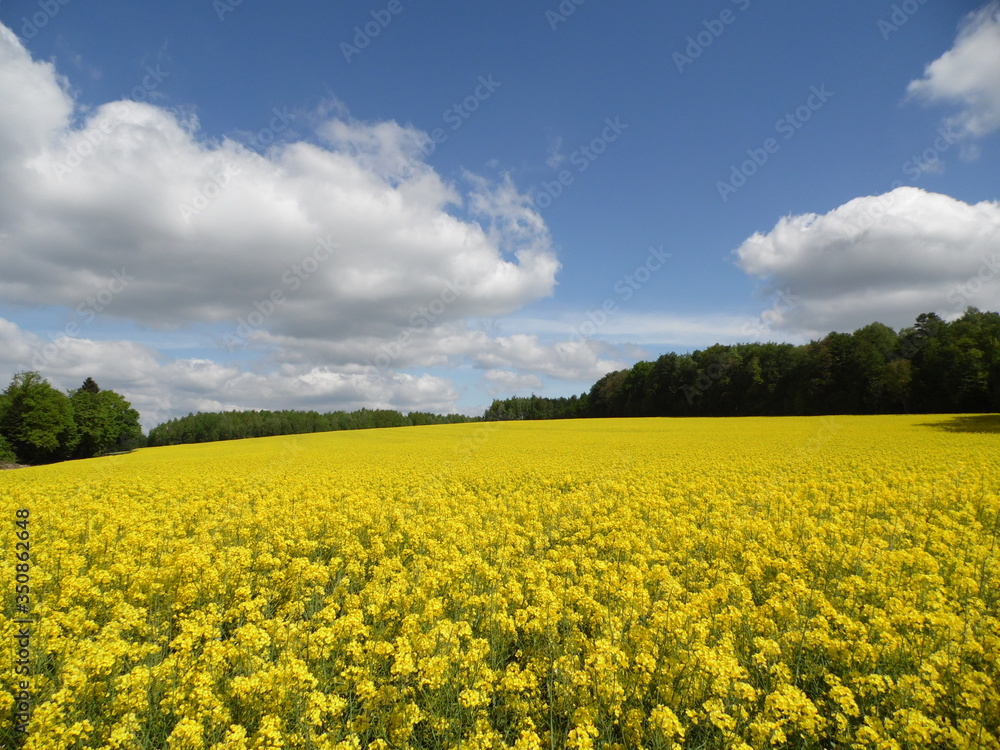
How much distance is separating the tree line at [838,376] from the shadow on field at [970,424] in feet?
23.9

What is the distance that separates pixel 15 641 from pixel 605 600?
664cm

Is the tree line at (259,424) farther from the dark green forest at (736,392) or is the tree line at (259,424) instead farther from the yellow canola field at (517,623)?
the yellow canola field at (517,623)

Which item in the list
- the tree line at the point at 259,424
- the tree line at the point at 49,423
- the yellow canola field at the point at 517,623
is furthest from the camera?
the tree line at the point at 259,424

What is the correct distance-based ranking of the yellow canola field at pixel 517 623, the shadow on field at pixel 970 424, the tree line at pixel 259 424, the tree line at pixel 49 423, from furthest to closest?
the tree line at pixel 259 424 < the tree line at pixel 49 423 < the shadow on field at pixel 970 424 < the yellow canola field at pixel 517 623

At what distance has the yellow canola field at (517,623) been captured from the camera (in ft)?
12.3

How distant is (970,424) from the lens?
33.2m

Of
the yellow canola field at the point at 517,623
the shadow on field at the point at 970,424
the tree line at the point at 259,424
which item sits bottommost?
the shadow on field at the point at 970,424

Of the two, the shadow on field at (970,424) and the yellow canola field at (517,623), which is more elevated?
the yellow canola field at (517,623)

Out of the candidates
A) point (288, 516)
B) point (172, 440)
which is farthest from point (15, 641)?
point (172, 440)

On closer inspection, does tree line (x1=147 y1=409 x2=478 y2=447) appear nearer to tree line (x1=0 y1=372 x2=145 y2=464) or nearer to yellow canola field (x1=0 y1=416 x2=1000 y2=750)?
tree line (x1=0 y1=372 x2=145 y2=464)

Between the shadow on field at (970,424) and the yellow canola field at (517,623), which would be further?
the shadow on field at (970,424)

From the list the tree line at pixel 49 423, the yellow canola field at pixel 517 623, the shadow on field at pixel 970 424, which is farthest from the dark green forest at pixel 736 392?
the yellow canola field at pixel 517 623

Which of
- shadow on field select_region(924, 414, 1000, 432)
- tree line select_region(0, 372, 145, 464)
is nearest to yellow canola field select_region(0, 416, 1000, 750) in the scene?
shadow on field select_region(924, 414, 1000, 432)

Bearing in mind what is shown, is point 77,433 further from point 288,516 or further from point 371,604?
point 371,604
